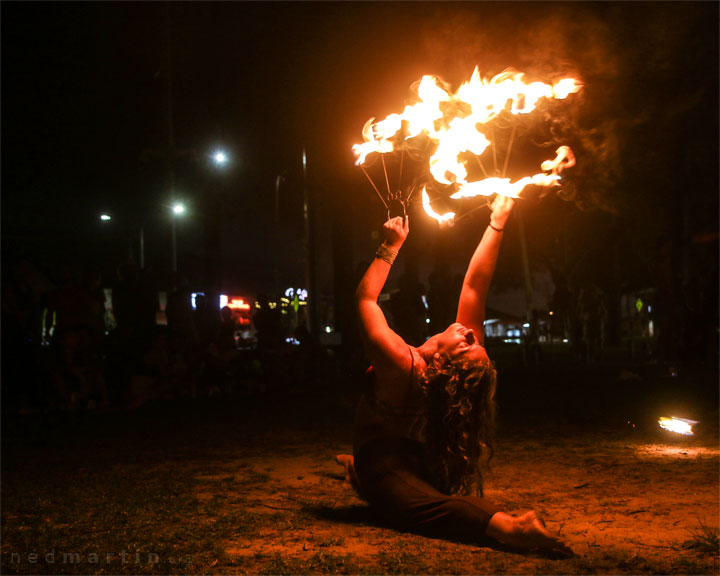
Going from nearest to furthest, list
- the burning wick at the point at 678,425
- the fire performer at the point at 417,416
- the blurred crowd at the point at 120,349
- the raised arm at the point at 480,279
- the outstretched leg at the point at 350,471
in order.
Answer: the fire performer at the point at 417,416, the raised arm at the point at 480,279, the outstretched leg at the point at 350,471, the burning wick at the point at 678,425, the blurred crowd at the point at 120,349

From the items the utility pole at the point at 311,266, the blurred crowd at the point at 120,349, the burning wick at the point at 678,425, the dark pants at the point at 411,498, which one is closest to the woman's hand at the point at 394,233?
the dark pants at the point at 411,498

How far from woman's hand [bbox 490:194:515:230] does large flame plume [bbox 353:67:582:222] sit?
45 cm

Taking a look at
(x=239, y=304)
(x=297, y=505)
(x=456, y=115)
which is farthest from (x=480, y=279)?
(x=239, y=304)

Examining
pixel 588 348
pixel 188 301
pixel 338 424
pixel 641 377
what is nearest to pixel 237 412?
pixel 338 424

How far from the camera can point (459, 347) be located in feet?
12.9

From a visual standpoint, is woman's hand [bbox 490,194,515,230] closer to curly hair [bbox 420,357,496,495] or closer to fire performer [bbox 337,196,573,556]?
fire performer [bbox 337,196,573,556]

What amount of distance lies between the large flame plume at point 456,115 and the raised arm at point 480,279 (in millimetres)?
545

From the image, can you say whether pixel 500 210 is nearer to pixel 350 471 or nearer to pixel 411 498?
pixel 411 498

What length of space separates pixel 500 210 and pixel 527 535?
202 centimetres

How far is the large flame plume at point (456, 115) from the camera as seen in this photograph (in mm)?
5137

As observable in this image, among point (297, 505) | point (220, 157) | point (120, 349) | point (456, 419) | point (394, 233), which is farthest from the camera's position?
point (220, 157)

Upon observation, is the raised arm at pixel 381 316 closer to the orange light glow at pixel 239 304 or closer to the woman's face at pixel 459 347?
the woman's face at pixel 459 347

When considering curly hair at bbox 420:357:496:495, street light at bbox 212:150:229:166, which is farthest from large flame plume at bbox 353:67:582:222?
street light at bbox 212:150:229:166

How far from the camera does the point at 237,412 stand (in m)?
9.87
